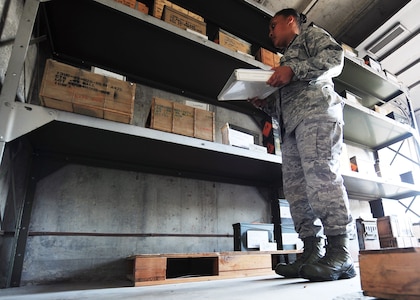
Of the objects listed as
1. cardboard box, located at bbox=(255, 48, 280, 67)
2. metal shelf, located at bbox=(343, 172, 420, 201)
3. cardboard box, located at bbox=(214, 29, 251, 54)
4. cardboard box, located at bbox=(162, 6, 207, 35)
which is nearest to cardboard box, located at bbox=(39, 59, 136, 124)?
cardboard box, located at bbox=(162, 6, 207, 35)

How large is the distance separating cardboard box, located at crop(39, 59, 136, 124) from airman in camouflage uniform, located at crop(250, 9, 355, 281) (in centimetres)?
66

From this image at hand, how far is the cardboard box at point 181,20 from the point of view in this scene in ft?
5.30

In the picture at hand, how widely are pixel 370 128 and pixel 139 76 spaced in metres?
2.32

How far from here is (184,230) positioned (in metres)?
1.80

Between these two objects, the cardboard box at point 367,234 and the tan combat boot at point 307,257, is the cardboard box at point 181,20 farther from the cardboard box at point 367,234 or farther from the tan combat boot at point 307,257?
the cardboard box at point 367,234

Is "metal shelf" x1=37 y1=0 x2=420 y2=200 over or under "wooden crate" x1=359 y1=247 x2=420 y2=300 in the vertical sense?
over

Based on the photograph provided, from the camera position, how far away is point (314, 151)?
3.60 ft

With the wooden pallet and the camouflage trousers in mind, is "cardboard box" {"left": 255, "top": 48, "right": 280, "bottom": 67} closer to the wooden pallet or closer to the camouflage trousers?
the camouflage trousers

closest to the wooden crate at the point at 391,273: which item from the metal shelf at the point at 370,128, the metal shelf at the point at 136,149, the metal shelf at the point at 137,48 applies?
the metal shelf at the point at 136,149

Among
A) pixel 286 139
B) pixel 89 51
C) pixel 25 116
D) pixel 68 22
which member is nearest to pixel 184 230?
pixel 286 139

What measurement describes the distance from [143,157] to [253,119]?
113 cm

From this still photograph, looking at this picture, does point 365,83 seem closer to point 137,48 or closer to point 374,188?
point 374,188

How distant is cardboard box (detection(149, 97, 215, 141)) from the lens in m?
1.39

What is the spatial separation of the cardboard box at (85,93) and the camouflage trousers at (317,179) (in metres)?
0.77
